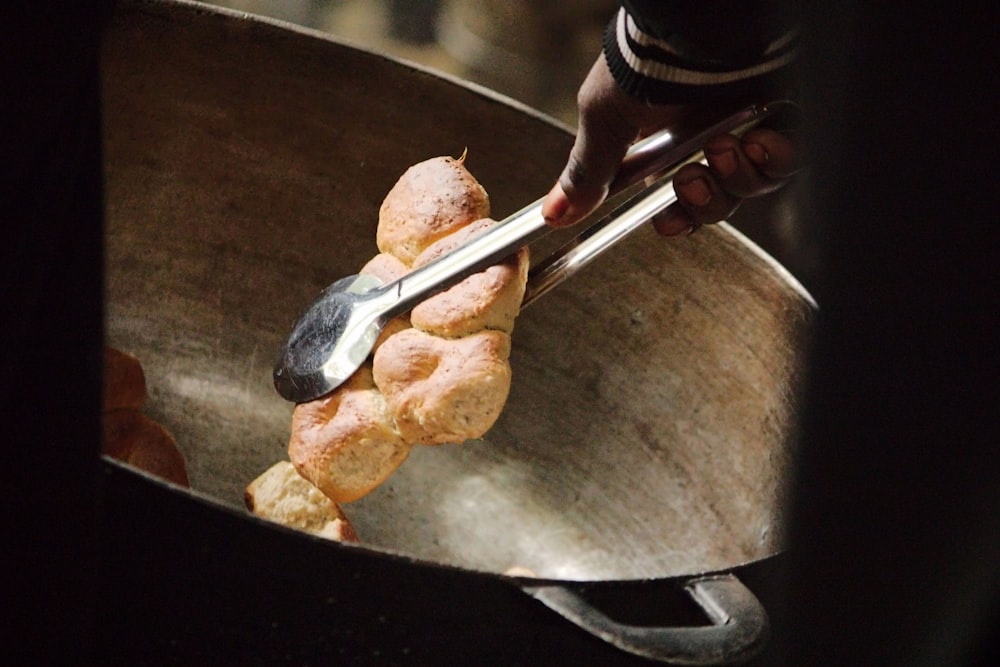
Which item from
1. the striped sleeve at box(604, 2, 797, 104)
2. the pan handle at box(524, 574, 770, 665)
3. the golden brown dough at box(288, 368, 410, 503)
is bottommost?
the golden brown dough at box(288, 368, 410, 503)

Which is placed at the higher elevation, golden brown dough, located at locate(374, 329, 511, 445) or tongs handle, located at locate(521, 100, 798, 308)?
tongs handle, located at locate(521, 100, 798, 308)

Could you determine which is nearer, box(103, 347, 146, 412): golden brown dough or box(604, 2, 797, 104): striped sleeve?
box(604, 2, 797, 104): striped sleeve

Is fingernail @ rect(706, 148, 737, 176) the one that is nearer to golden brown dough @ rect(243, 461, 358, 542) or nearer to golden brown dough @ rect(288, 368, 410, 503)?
golden brown dough @ rect(288, 368, 410, 503)

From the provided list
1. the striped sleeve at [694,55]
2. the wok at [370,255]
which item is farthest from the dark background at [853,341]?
the wok at [370,255]

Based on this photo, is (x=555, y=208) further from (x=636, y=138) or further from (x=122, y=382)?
(x=122, y=382)

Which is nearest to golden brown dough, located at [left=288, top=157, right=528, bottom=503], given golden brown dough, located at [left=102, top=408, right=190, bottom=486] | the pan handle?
golden brown dough, located at [left=102, top=408, right=190, bottom=486]

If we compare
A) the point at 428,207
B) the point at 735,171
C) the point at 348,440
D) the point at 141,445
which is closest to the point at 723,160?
the point at 735,171

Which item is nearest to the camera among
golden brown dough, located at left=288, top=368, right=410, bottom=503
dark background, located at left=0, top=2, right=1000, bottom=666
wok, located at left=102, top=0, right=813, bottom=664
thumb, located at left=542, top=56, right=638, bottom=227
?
dark background, located at left=0, top=2, right=1000, bottom=666
